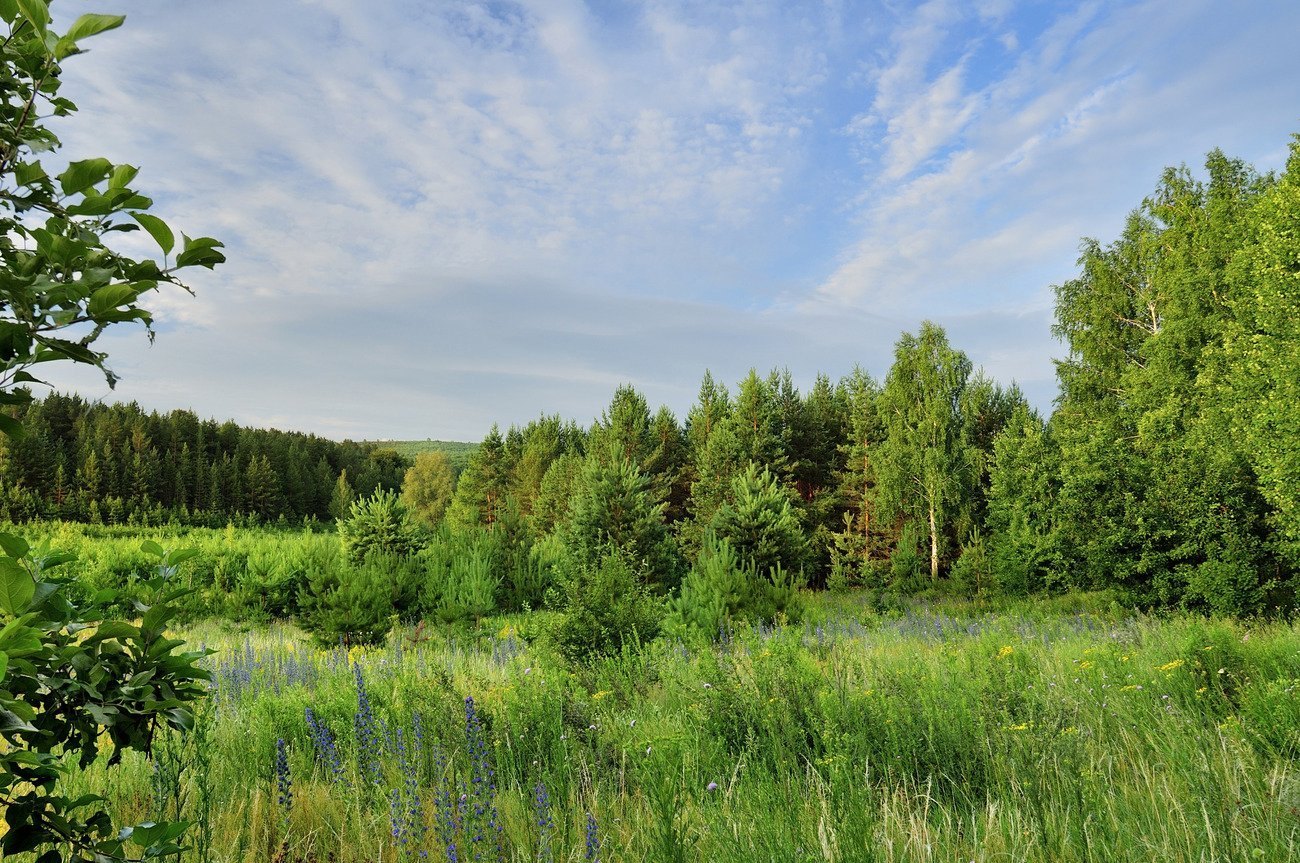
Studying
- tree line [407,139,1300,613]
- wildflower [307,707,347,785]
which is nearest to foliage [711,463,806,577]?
tree line [407,139,1300,613]

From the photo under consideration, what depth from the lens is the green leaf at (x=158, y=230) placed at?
1.42 meters

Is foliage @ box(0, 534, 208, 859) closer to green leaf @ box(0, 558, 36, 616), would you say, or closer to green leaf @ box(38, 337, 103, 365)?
green leaf @ box(0, 558, 36, 616)

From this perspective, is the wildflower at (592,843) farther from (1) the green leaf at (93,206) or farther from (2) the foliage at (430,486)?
(2) the foliage at (430,486)

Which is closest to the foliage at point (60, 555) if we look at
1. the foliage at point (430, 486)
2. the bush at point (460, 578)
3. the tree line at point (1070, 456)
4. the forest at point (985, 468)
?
the forest at point (985, 468)

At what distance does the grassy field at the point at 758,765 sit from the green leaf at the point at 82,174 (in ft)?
6.57

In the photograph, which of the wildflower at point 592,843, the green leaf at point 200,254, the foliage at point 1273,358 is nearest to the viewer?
the green leaf at point 200,254

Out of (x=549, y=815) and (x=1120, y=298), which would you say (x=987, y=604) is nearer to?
(x=1120, y=298)

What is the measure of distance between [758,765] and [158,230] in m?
3.27

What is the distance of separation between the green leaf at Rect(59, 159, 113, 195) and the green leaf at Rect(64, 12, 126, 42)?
0.94ft

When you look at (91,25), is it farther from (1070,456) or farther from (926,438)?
(926,438)

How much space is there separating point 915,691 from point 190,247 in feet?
15.0

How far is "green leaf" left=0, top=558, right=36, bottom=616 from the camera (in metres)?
1.24

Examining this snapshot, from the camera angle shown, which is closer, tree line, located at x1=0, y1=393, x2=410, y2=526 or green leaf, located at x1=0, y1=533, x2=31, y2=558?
green leaf, located at x1=0, y1=533, x2=31, y2=558

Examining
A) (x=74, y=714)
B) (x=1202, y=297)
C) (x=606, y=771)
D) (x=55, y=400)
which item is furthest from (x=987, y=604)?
(x=55, y=400)
